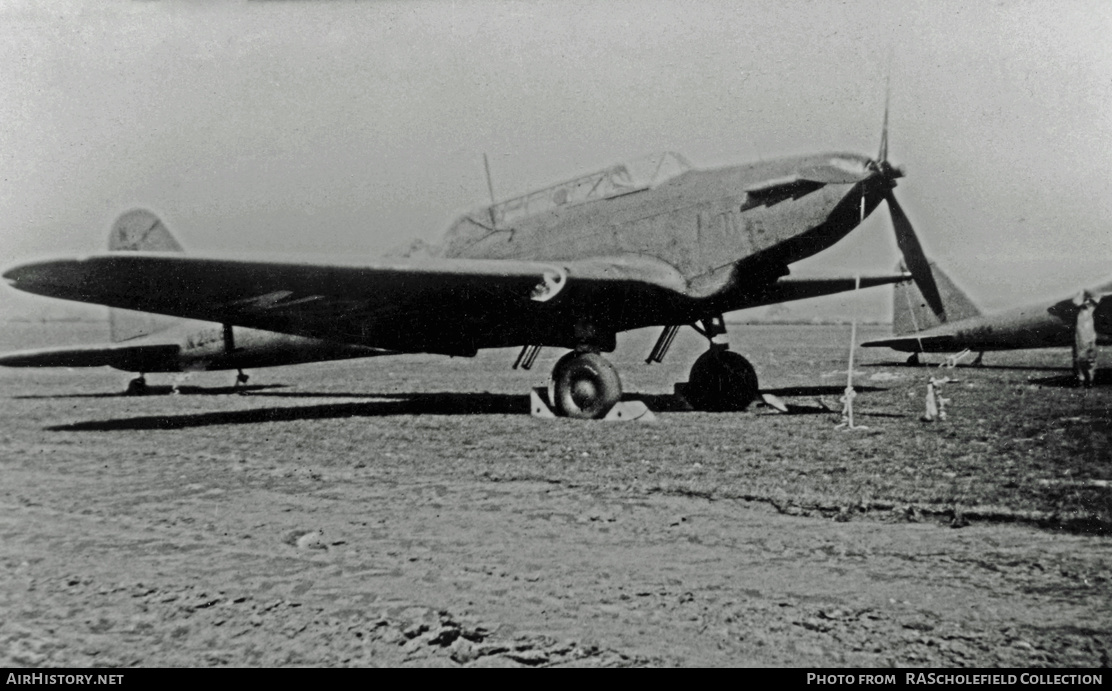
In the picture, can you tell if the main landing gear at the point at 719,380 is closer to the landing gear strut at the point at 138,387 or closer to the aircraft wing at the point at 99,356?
the aircraft wing at the point at 99,356

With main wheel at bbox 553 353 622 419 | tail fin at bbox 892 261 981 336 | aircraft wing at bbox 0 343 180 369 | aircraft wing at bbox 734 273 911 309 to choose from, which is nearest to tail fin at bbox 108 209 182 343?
aircraft wing at bbox 0 343 180 369

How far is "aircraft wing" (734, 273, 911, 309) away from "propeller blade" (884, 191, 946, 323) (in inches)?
47.1

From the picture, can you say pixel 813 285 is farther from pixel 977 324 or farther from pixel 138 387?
pixel 138 387

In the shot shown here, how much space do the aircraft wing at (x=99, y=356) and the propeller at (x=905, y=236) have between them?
12.1 meters

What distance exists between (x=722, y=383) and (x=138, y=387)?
10894 mm

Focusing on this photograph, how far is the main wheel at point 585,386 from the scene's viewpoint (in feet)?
30.1

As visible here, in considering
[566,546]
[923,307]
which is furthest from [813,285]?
[923,307]

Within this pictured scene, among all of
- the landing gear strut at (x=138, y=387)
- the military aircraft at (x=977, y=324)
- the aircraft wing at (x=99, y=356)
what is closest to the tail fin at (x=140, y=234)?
the aircraft wing at (x=99, y=356)

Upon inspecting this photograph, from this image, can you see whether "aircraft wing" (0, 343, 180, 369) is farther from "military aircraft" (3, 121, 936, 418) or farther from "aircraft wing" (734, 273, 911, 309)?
"aircraft wing" (734, 273, 911, 309)

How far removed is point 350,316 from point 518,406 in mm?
2742

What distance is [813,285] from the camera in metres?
10.8

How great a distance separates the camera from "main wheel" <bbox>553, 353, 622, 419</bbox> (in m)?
9.19

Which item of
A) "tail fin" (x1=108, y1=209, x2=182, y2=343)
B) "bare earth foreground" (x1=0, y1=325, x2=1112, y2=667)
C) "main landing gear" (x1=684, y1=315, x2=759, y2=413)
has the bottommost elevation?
"bare earth foreground" (x1=0, y1=325, x2=1112, y2=667)
